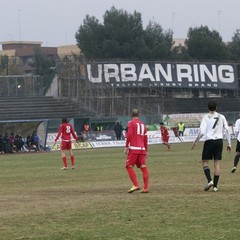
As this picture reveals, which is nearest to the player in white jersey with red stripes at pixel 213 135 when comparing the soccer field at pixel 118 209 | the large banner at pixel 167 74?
the soccer field at pixel 118 209

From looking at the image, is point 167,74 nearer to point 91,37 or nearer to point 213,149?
point 91,37

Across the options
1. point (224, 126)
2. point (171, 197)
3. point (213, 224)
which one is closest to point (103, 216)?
point (213, 224)

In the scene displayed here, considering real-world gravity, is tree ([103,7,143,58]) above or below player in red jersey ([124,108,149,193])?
above

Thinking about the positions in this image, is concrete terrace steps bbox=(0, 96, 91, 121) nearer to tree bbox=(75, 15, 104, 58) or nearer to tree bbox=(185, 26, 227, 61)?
tree bbox=(75, 15, 104, 58)

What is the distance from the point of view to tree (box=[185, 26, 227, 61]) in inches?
3711

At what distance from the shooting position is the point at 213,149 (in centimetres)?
1572

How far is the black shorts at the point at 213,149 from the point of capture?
15.7 metres

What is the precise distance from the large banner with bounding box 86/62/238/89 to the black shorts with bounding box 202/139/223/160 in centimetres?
5619

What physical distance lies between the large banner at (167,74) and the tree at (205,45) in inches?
546

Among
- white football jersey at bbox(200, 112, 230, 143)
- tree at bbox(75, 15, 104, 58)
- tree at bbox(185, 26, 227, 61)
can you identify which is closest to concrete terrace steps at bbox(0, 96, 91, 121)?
tree at bbox(75, 15, 104, 58)

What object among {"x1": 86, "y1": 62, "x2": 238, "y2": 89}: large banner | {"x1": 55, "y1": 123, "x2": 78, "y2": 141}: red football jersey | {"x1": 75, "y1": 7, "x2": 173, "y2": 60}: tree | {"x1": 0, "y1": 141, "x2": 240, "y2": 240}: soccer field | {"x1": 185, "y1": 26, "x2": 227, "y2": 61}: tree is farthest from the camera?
{"x1": 185, "y1": 26, "x2": 227, "y2": 61}: tree

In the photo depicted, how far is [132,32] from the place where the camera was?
95312mm

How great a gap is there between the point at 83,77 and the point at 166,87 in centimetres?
1083

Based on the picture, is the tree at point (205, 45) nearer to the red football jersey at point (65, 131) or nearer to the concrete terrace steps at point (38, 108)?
the concrete terrace steps at point (38, 108)
